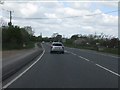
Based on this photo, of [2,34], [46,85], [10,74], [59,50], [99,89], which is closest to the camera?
[99,89]

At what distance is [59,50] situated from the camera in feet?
189

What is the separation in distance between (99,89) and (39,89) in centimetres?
216

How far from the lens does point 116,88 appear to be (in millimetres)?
14711

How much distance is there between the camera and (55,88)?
1455cm

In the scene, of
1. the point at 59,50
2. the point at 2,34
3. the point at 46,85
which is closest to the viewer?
the point at 46,85

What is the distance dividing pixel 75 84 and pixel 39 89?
213cm

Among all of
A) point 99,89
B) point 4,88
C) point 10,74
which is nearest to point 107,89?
point 99,89

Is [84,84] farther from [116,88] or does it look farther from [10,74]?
[10,74]

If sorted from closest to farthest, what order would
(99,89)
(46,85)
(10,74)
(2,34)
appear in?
(99,89), (46,85), (10,74), (2,34)

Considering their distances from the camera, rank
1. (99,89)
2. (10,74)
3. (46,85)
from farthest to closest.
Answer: (10,74)
(46,85)
(99,89)

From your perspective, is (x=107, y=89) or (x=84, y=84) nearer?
(x=107, y=89)

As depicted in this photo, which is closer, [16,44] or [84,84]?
[84,84]

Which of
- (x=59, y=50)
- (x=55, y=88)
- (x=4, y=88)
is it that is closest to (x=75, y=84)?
(x=55, y=88)

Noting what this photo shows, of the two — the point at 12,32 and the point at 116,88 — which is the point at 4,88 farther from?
the point at 12,32
